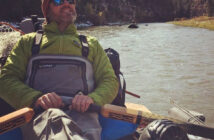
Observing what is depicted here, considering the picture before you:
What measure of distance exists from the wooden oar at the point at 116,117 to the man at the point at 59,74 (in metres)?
0.10

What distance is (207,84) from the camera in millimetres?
9422

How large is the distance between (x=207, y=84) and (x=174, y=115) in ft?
18.9

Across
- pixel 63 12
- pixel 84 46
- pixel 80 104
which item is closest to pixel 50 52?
pixel 84 46

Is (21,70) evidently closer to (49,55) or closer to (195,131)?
(49,55)

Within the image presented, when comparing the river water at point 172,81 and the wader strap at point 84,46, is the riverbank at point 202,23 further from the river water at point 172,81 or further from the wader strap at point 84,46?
the wader strap at point 84,46

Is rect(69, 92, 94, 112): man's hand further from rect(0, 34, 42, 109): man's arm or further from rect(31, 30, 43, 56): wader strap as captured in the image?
rect(31, 30, 43, 56): wader strap

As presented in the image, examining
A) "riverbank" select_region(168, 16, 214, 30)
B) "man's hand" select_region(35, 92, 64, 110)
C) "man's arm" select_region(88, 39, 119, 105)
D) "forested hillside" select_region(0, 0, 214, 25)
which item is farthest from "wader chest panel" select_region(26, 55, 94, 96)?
"forested hillside" select_region(0, 0, 214, 25)

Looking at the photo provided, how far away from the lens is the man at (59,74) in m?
2.45

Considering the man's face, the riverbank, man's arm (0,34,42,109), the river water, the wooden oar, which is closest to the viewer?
the wooden oar

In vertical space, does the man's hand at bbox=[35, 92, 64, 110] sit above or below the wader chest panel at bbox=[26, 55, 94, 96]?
below

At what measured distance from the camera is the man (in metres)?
2.45

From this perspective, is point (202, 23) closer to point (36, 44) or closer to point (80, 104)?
point (36, 44)

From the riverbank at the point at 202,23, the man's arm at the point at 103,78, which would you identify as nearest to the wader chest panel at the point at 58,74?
the man's arm at the point at 103,78

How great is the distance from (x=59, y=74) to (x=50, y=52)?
26cm
